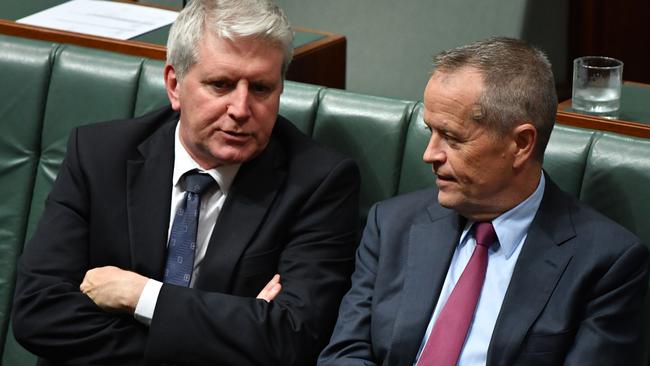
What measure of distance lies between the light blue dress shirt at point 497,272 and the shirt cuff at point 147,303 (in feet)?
1.90

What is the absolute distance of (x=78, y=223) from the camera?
265cm

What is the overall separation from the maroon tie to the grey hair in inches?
24.3

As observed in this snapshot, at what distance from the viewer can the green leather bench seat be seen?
2.52m

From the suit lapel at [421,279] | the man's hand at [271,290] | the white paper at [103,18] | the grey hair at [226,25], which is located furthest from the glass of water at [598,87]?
the white paper at [103,18]

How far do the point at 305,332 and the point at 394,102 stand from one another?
0.59 meters

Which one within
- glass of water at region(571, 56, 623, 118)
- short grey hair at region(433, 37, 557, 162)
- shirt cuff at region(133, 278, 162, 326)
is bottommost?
shirt cuff at region(133, 278, 162, 326)

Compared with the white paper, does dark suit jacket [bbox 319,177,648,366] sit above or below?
below

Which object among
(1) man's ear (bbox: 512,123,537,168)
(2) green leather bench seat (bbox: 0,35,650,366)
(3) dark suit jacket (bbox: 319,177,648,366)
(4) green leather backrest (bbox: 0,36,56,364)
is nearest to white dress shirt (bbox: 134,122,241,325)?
(2) green leather bench seat (bbox: 0,35,650,366)

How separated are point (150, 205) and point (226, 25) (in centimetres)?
44

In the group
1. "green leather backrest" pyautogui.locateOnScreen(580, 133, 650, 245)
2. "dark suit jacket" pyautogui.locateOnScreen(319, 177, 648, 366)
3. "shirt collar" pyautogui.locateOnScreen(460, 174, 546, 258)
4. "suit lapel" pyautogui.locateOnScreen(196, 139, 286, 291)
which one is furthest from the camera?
"suit lapel" pyautogui.locateOnScreen(196, 139, 286, 291)

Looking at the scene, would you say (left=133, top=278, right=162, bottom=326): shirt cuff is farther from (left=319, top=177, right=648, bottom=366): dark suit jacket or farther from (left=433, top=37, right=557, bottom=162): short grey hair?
(left=433, top=37, right=557, bottom=162): short grey hair

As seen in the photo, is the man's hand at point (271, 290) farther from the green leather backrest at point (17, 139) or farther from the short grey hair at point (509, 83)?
the green leather backrest at point (17, 139)

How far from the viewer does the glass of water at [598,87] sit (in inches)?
106

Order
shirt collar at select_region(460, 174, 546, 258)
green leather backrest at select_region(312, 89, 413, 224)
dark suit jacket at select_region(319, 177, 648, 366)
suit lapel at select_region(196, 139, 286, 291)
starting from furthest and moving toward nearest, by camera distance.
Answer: green leather backrest at select_region(312, 89, 413, 224)
suit lapel at select_region(196, 139, 286, 291)
shirt collar at select_region(460, 174, 546, 258)
dark suit jacket at select_region(319, 177, 648, 366)
